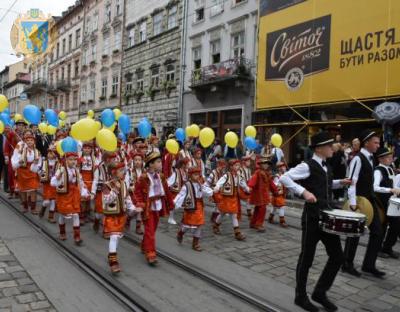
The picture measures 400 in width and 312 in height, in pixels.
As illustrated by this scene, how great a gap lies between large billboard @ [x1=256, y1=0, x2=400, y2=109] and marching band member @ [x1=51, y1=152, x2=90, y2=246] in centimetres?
1098

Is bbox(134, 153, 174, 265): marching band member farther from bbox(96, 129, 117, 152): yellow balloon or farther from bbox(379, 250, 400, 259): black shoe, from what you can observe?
bbox(379, 250, 400, 259): black shoe

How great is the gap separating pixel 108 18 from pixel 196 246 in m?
33.8

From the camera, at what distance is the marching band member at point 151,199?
6.18 meters

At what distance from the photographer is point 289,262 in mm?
6426

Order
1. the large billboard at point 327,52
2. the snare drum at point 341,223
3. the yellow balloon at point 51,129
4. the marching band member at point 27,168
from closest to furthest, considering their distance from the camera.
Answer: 1. the snare drum at point 341,223
2. the marching band member at point 27,168
3. the yellow balloon at point 51,129
4. the large billboard at point 327,52

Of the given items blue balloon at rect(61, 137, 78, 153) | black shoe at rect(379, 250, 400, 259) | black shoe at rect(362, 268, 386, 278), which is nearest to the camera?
black shoe at rect(362, 268, 386, 278)

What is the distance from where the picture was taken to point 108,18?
36.9m

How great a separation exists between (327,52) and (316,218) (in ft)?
43.6

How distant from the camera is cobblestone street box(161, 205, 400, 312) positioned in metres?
5.01

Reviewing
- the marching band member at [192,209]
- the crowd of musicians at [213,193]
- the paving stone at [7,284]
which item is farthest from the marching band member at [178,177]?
the paving stone at [7,284]

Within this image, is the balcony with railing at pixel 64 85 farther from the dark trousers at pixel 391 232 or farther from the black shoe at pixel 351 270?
the black shoe at pixel 351 270

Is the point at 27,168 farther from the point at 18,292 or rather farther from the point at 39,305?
the point at 39,305

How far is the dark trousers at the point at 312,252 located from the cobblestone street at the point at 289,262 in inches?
15.4

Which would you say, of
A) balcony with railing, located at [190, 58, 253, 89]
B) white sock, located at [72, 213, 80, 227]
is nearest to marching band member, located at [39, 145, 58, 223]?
white sock, located at [72, 213, 80, 227]
